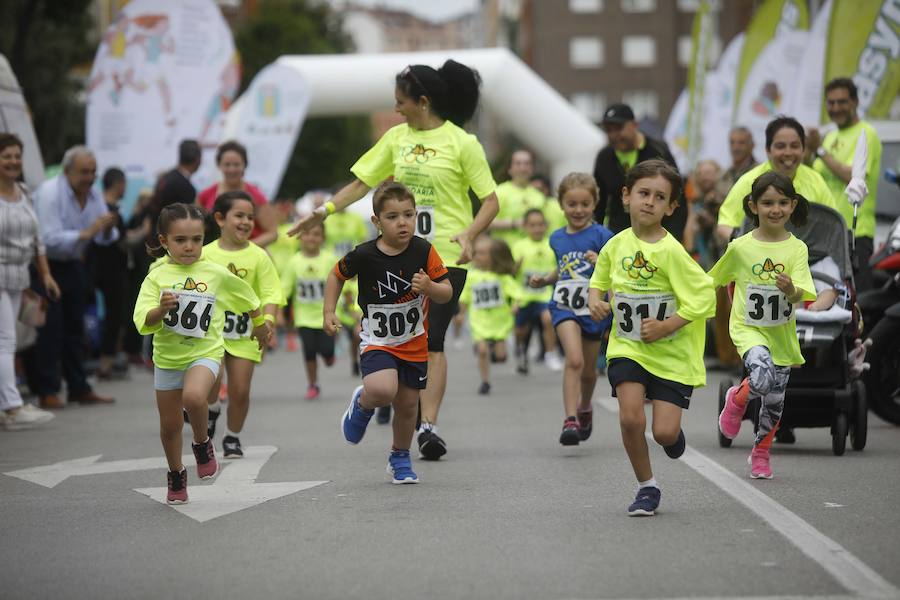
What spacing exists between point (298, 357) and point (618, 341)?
15.4 metres

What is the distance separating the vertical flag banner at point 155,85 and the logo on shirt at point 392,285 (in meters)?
13.8

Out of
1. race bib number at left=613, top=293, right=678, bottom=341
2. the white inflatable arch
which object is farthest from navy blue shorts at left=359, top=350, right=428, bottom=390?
the white inflatable arch

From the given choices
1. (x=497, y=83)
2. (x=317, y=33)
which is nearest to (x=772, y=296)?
(x=497, y=83)

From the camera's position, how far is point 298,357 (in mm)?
22750

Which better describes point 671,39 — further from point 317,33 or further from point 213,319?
point 213,319

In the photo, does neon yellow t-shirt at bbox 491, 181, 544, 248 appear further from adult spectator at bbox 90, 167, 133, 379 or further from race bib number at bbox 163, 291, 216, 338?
race bib number at bbox 163, 291, 216, 338

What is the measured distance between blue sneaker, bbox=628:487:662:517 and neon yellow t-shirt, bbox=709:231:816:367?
1.71 m

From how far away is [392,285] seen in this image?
336 inches

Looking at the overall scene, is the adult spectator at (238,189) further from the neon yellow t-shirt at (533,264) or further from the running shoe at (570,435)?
the neon yellow t-shirt at (533,264)

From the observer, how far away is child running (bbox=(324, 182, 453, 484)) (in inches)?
333

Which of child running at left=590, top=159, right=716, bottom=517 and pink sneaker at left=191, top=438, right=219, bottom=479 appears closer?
child running at left=590, top=159, right=716, bottom=517

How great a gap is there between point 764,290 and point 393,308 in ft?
6.46

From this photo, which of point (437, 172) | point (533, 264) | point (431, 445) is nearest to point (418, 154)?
point (437, 172)

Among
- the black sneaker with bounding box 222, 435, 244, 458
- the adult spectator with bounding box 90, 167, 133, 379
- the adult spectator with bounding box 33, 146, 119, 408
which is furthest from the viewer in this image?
the adult spectator with bounding box 90, 167, 133, 379
